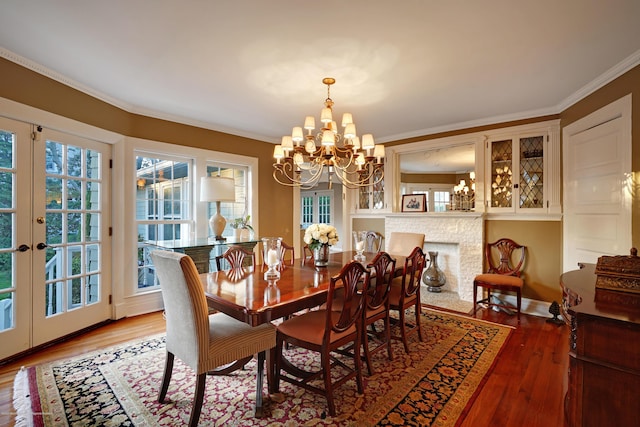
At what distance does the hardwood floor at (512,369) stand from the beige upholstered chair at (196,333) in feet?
3.65

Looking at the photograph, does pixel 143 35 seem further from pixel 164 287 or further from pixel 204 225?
pixel 204 225

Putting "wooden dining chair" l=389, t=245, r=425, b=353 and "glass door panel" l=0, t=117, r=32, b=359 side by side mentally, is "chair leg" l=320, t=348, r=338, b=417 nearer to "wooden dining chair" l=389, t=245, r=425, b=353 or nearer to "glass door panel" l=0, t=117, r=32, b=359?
"wooden dining chair" l=389, t=245, r=425, b=353

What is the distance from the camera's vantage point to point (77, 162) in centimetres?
317

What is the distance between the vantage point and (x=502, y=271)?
4.02m

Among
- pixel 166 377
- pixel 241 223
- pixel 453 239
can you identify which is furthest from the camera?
pixel 241 223

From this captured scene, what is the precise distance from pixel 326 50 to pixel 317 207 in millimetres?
6443

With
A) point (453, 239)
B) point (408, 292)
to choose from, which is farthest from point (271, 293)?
point (453, 239)

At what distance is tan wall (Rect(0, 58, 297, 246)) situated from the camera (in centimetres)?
258

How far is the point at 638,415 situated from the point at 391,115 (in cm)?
343

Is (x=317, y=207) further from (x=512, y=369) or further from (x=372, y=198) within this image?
(x=512, y=369)

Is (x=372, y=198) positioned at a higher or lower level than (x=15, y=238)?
higher

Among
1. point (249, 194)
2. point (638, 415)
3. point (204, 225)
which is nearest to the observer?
point (638, 415)

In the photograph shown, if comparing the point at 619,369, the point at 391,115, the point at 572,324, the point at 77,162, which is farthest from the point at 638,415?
the point at 77,162

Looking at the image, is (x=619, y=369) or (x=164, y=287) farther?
(x=164, y=287)
